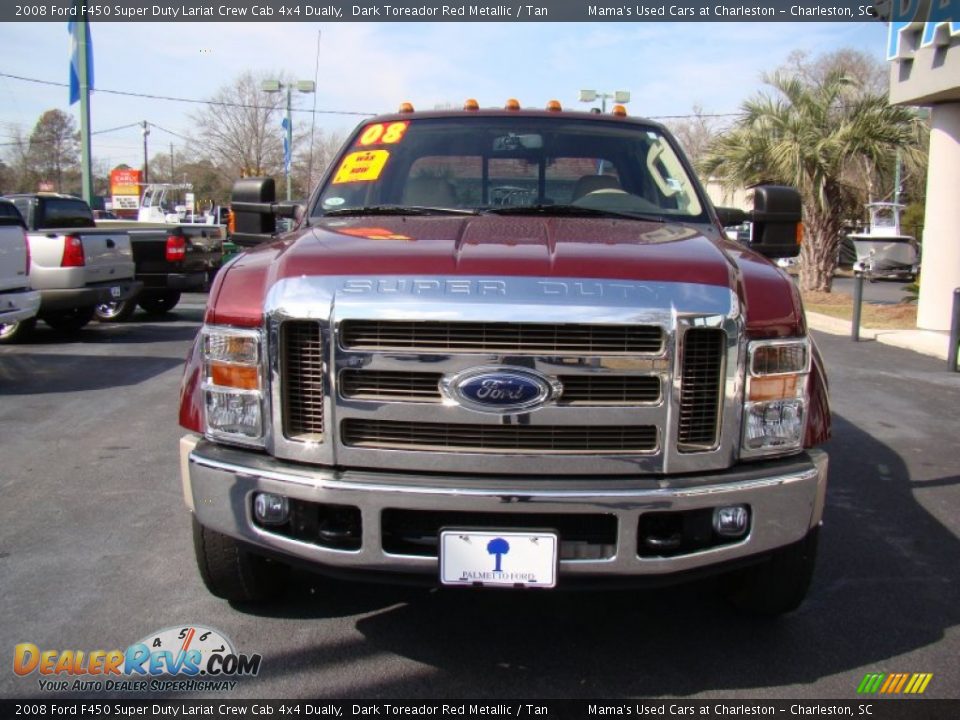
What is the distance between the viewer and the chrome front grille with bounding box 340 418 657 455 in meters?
2.80

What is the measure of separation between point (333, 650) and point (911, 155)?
54.5 feet

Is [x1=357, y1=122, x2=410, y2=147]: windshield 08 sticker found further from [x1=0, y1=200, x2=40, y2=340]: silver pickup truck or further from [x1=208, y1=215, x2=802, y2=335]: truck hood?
[x1=0, y1=200, x2=40, y2=340]: silver pickup truck

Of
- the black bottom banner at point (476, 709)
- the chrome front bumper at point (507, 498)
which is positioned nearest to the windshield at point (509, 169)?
the chrome front bumper at point (507, 498)

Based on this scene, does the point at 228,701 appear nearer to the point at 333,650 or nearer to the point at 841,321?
the point at 333,650

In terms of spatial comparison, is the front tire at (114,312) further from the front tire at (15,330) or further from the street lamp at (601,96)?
the street lamp at (601,96)

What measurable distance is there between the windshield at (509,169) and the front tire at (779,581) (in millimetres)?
1571

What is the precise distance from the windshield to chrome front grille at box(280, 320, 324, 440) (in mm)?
1309

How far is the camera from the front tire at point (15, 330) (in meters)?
10.8

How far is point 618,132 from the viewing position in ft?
15.0

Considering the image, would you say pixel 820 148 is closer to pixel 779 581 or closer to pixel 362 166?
pixel 362 166

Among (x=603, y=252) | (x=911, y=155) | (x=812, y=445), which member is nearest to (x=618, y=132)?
(x=603, y=252)

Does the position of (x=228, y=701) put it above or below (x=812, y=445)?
below

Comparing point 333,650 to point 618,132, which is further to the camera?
point 618,132

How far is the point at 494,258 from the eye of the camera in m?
2.90
